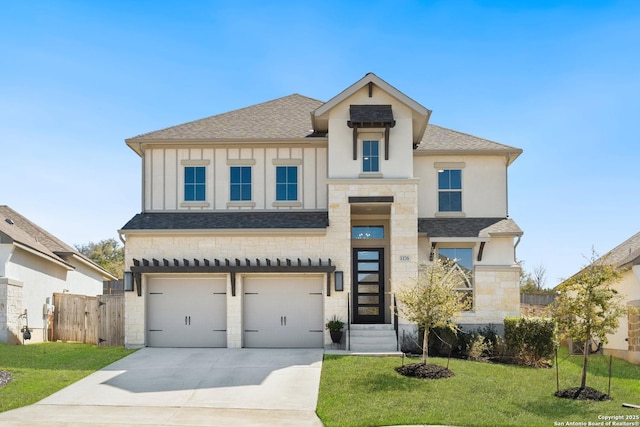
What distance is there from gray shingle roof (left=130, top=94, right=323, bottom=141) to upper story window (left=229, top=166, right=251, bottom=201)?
1.26 m

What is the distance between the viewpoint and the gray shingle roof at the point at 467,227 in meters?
22.3

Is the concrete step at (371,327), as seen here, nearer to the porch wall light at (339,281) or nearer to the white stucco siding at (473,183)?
the porch wall light at (339,281)

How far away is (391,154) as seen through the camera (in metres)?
21.9

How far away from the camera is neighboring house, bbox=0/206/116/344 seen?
2303 cm

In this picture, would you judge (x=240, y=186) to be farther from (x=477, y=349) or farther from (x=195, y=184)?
(x=477, y=349)

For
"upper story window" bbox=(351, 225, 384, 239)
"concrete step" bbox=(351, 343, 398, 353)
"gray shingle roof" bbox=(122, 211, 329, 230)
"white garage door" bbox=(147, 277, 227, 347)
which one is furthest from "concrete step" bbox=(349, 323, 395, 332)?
"white garage door" bbox=(147, 277, 227, 347)

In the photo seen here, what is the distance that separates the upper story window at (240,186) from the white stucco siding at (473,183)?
5.67 metres

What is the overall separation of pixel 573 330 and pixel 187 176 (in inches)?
529

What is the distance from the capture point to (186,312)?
2198 cm

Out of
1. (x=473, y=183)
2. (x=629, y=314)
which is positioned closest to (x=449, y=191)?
(x=473, y=183)

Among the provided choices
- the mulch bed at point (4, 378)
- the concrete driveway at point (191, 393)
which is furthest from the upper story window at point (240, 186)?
the mulch bed at point (4, 378)

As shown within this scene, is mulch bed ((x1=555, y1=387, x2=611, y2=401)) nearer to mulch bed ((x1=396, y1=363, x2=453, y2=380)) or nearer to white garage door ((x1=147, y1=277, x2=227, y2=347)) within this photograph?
mulch bed ((x1=396, y1=363, x2=453, y2=380))

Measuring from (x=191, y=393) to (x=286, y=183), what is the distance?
30.5 ft

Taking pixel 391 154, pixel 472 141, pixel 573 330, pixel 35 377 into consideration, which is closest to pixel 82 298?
pixel 35 377
